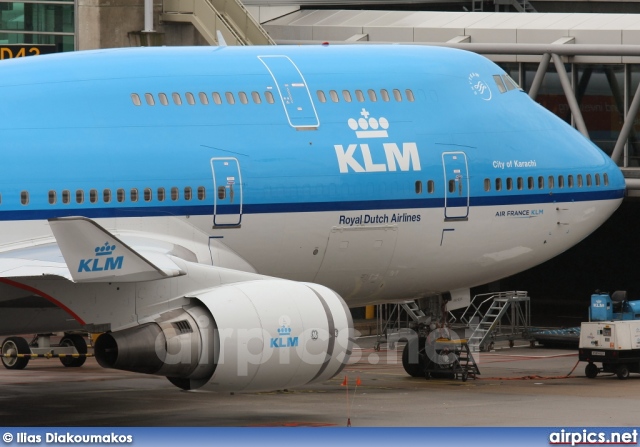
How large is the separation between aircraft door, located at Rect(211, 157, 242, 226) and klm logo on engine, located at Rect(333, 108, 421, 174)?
2014 millimetres

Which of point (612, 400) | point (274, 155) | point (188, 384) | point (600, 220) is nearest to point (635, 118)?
point (600, 220)

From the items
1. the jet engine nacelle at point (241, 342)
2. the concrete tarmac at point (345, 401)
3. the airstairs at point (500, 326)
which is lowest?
the airstairs at point (500, 326)

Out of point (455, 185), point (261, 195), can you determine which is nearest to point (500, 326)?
point (455, 185)

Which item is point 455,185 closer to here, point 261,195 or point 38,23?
point 261,195

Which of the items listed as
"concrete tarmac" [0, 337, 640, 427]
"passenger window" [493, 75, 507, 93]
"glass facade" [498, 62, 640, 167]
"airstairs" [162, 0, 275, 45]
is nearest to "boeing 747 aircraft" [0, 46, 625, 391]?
"passenger window" [493, 75, 507, 93]

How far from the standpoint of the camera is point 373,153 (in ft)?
82.1

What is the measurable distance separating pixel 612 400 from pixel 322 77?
7692 millimetres

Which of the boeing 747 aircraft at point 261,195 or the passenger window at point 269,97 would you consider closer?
the boeing 747 aircraft at point 261,195

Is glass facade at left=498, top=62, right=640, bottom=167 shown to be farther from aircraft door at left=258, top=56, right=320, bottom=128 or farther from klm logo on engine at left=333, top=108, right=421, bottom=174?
aircraft door at left=258, top=56, right=320, bottom=128

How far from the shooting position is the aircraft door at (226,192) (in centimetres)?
2339

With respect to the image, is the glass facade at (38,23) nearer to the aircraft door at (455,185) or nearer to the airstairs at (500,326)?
the airstairs at (500,326)

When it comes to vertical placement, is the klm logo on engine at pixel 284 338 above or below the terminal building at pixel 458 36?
below

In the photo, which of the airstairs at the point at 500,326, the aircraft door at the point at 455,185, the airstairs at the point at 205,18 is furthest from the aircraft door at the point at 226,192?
the airstairs at the point at 205,18

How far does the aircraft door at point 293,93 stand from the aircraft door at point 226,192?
153 cm
